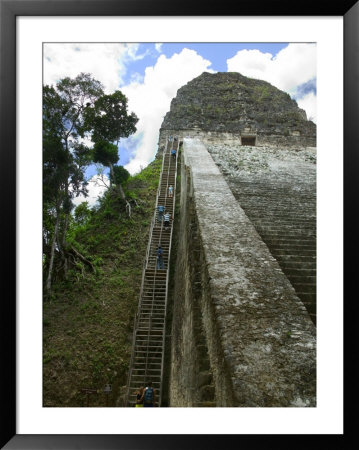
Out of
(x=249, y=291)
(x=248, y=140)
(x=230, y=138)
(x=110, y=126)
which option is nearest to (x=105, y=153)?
(x=110, y=126)

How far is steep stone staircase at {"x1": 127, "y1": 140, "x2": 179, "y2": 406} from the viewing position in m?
7.23

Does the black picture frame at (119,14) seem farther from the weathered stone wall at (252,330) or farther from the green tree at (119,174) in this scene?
the green tree at (119,174)

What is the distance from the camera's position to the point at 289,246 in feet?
16.6

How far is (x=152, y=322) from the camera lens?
27.9 ft

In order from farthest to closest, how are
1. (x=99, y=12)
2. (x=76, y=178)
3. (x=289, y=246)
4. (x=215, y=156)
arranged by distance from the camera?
1. (x=215, y=156)
2. (x=76, y=178)
3. (x=289, y=246)
4. (x=99, y=12)

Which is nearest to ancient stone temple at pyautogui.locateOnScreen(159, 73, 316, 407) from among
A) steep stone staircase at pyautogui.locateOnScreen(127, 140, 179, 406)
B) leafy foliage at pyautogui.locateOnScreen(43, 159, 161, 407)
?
steep stone staircase at pyautogui.locateOnScreen(127, 140, 179, 406)

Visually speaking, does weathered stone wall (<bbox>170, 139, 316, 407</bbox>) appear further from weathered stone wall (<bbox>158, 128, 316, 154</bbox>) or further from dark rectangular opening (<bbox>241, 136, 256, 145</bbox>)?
dark rectangular opening (<bbox>241, 136, 256, 145</bbox>)

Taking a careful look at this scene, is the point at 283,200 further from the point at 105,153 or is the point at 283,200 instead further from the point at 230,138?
the point at 230,138

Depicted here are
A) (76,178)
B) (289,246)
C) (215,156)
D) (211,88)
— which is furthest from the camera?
(211,88)

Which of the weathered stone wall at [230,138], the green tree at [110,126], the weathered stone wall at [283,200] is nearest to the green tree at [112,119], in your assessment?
the green tree at [110,126]
